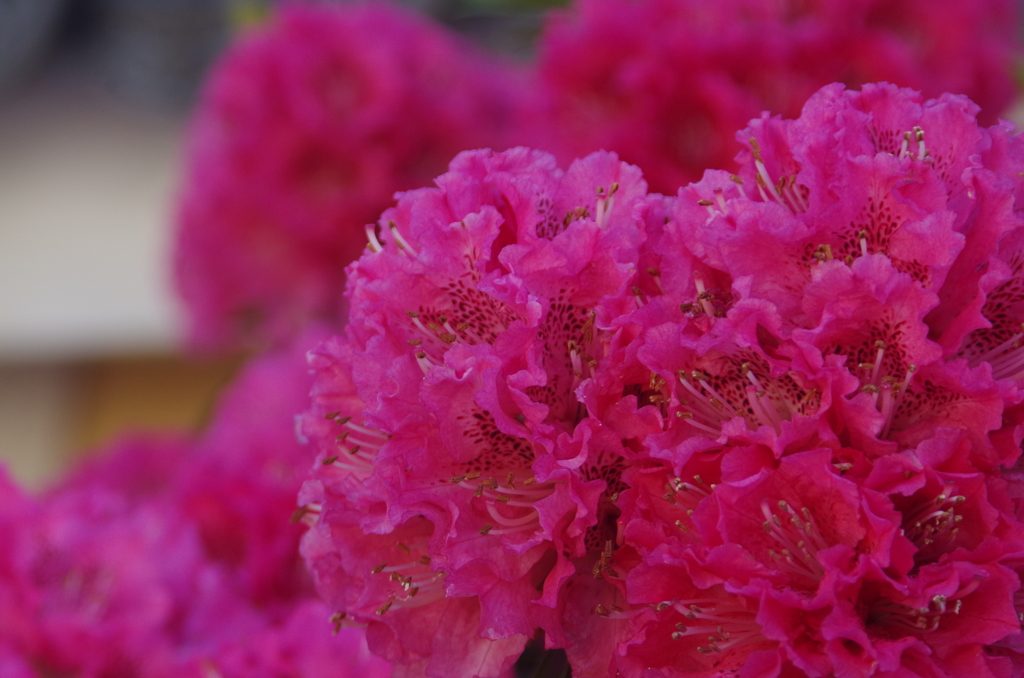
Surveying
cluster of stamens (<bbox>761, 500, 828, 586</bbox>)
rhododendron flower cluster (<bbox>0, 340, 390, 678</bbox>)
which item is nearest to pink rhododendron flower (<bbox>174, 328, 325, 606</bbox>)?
rhododendron flower cluster (<bbox>0, 340, 390, 678</bbox>)

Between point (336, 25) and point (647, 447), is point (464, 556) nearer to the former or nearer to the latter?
point (647, 447)

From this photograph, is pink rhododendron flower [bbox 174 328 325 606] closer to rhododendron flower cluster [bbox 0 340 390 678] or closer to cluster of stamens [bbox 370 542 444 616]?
rhododendron flower cluster [bbox 0 340 390 678]

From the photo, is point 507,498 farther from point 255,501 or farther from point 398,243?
point 255,501

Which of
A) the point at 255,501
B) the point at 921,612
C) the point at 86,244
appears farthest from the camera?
the point at 86,244

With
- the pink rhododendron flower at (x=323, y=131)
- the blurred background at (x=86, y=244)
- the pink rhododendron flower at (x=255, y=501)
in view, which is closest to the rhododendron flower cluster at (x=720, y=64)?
the pink rhododendron flower at (x=323, y=131)

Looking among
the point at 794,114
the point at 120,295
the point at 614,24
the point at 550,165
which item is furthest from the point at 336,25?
the point at 120,295

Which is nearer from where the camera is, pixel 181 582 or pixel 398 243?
pixel 398 243

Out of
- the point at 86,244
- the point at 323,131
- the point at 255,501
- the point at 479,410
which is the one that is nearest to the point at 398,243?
the point at 479,410
